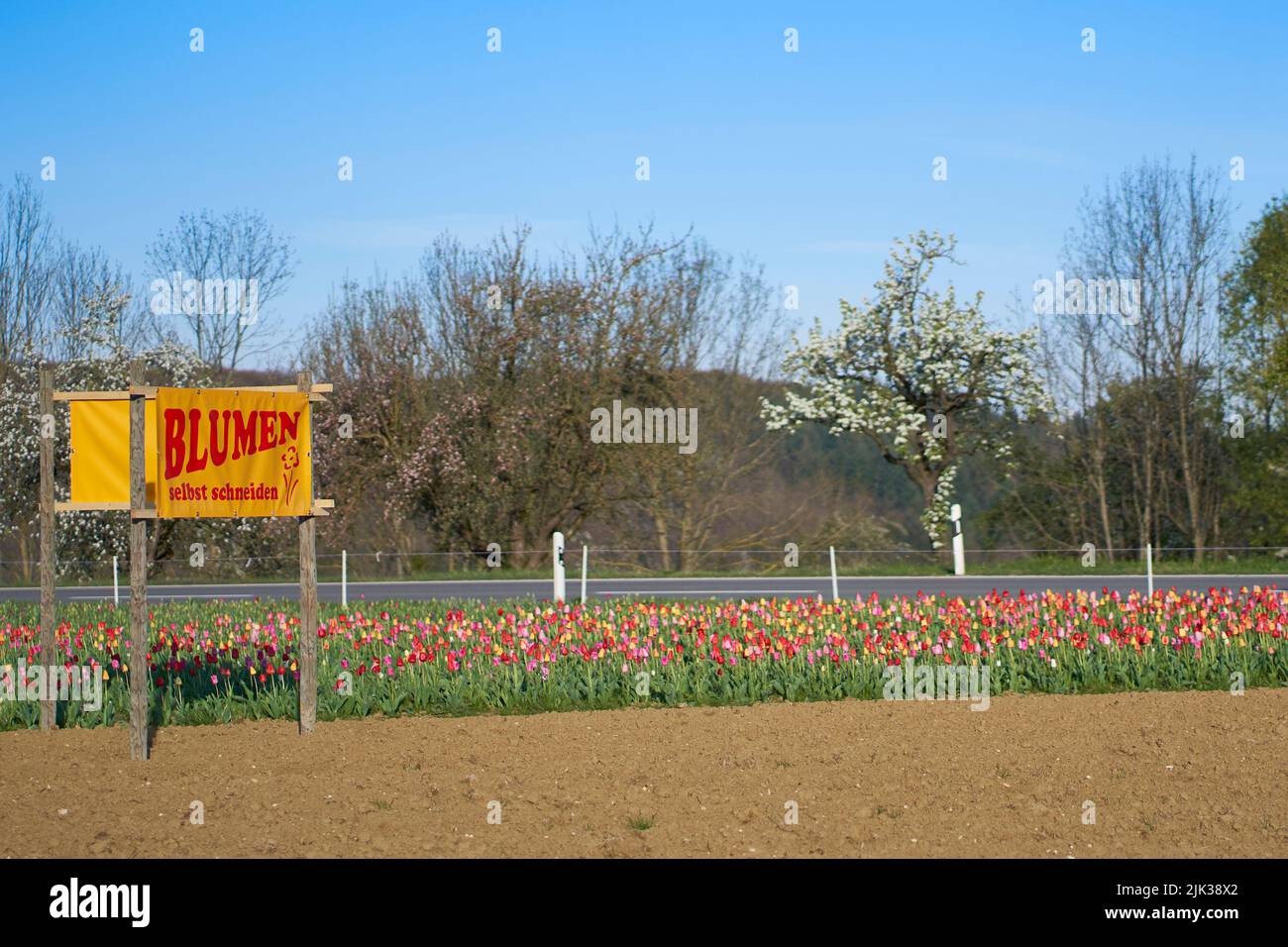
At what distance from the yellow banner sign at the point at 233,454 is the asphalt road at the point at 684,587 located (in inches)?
392

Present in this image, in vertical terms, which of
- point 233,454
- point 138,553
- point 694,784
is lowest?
point 694,784

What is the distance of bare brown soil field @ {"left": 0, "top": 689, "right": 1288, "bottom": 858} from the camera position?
6371 millimetres

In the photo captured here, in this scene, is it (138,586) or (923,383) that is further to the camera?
(923,383)

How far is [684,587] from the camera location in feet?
71.1

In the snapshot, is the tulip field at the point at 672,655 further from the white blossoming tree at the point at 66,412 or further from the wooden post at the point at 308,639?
the white blossoming tree at the point at 66,412

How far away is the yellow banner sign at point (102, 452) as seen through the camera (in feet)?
29.5

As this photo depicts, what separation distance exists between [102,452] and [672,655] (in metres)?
4.83

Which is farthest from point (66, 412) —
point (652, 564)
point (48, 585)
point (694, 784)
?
point (694, 784)

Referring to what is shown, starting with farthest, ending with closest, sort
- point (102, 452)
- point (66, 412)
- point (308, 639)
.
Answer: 1. point (66, 412)
2. point (308, 639)
3. point (102, 452)

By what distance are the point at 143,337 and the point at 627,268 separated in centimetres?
1231

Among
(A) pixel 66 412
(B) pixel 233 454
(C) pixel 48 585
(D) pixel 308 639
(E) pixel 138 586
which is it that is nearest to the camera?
(E) pixel 138 586

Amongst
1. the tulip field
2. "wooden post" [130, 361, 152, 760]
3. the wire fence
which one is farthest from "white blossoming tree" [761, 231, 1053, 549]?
"wooden post" [130, 361, 152, 760]

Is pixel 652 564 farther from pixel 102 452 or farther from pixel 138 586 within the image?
pixel 138 586

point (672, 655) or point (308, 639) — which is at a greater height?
point (308, 639)
